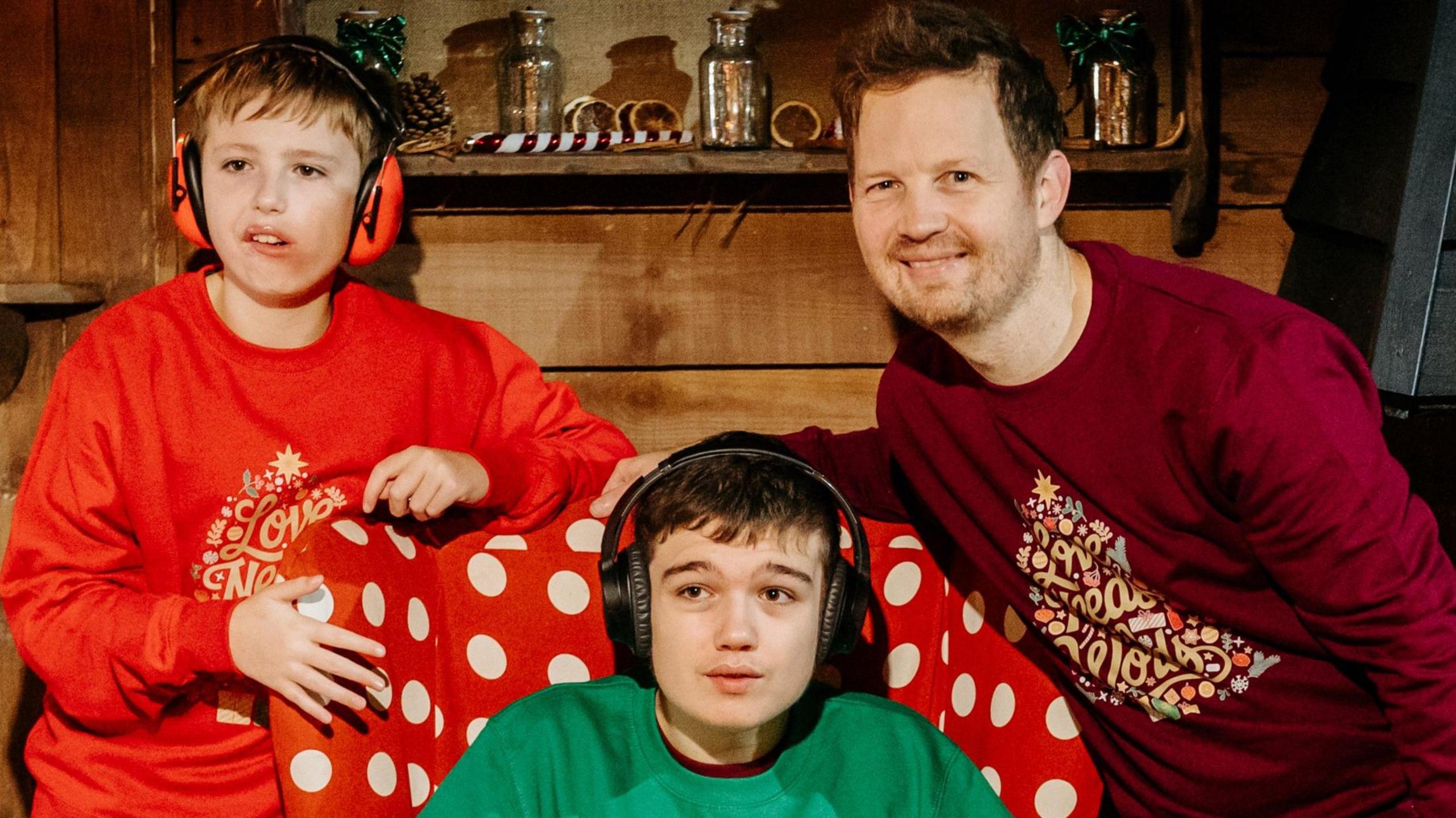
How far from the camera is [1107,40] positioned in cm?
199

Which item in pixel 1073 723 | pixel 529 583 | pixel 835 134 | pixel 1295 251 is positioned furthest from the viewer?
pixel 1295 251

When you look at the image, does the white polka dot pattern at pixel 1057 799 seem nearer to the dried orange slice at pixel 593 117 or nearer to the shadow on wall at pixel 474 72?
the dried orange slice at pixel 593 117

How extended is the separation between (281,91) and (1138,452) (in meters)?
1.09

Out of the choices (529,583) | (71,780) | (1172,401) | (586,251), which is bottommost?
(71,780)

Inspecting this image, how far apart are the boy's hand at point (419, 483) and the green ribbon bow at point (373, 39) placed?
708mm

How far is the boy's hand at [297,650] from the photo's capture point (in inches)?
53.0

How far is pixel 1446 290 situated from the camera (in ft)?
5.71

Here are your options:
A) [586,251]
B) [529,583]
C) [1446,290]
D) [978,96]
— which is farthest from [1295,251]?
[529,583]

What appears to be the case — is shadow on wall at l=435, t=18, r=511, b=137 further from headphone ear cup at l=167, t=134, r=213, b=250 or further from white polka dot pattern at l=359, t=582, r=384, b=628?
white polka dot pattern at l=359, t=582, r=384, b=628

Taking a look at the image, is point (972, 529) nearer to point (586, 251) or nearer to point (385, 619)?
point (385, 619)

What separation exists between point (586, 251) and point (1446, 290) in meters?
1.28

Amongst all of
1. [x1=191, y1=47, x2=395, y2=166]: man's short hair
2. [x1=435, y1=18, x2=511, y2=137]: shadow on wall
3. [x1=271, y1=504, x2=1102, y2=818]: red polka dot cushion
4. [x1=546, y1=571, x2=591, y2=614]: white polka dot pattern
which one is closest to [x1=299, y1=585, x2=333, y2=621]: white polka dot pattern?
[x1=271, y1=504, x2=1102, y2=818]: red polka dot cushion

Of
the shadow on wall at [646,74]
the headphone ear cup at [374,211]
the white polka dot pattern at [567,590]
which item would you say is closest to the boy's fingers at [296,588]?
the white polka dot pattern at [567,590]

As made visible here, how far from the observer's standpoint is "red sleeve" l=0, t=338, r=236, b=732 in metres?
1.46
